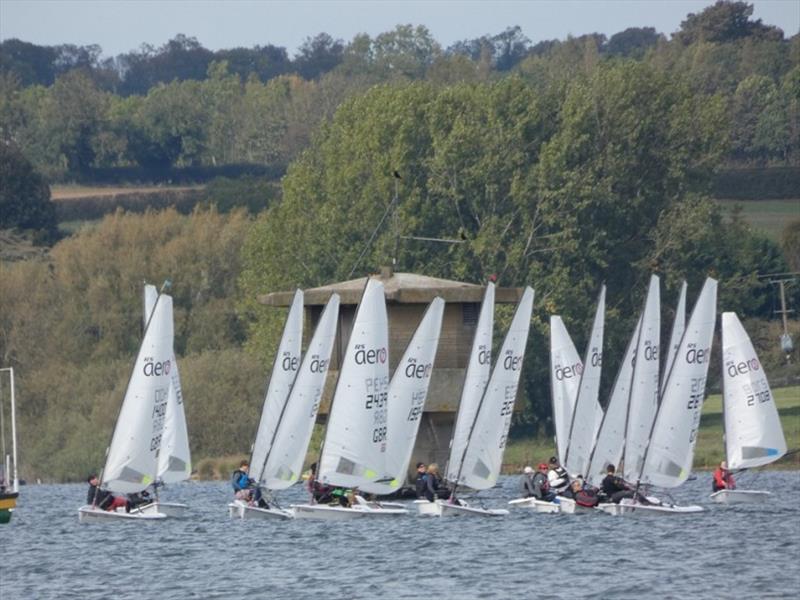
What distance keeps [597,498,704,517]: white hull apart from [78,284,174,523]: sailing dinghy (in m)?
9.94

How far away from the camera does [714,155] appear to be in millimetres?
79812

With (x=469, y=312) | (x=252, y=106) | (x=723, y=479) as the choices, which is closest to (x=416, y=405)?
(x=723, y=479)

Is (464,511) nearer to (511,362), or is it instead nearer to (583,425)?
(511,362)

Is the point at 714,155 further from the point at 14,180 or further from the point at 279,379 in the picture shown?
the point at 14,180

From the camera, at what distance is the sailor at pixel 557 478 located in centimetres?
5009

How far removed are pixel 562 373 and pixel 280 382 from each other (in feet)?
32.5

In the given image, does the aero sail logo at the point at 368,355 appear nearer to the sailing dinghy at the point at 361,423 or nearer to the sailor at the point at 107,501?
the sailing dinghy at the point at 361,423

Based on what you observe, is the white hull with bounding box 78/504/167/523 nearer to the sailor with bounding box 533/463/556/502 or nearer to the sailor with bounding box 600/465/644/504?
the sailor with bounding box 533/463/556/502

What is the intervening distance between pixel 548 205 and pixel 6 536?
32.6m

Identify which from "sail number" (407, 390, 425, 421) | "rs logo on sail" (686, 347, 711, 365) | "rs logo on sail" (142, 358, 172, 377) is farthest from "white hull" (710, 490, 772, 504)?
"rs logo on sail" (142, 358, 172, 377)

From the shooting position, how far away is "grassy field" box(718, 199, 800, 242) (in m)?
108

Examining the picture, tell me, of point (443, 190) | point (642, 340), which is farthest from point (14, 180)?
point (642, 340)

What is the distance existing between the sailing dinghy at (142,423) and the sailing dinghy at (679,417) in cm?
1007

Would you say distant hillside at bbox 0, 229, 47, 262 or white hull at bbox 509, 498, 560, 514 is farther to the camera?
distant hillside at bbox 0, 229, 47, 262
